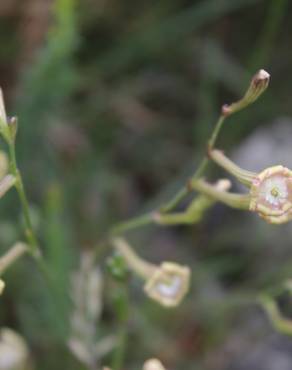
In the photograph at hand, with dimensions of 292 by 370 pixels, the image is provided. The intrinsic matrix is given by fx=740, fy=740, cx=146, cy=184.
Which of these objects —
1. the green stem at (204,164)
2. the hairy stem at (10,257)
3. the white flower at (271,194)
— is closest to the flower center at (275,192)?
the white flower at (271,194)

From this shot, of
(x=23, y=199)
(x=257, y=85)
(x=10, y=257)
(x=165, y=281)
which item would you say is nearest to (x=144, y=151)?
(x=165, y=281)

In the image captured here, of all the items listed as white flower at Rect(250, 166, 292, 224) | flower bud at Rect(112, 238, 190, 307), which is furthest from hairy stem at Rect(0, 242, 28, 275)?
white flower at Rect(250, 166, 292, 224)

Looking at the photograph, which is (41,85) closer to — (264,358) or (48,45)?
(48,45)

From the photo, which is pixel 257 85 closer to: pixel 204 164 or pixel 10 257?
pixel 204 164

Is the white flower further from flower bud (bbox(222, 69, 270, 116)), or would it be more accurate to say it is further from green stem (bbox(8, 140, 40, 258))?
green stem (bbox(8, 140, 40, 258))

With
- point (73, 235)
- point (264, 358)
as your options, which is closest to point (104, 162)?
point (73, 235)
